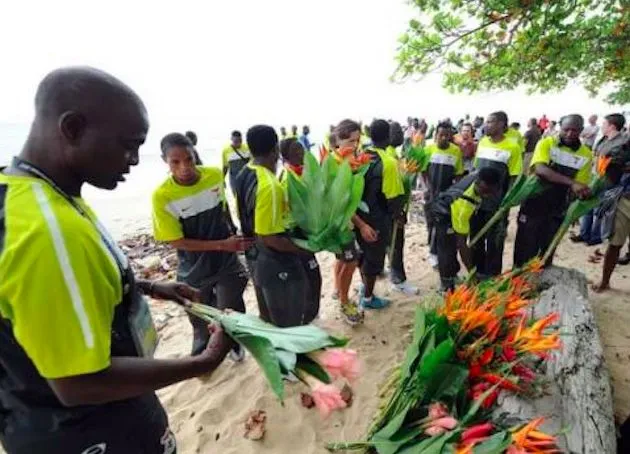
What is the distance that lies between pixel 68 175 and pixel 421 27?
5.38 metres

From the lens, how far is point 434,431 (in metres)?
1.86

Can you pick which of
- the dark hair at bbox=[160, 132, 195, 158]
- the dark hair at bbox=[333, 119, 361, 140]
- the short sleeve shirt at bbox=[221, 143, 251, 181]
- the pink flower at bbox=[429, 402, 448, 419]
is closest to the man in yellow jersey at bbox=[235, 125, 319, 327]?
the dark hair at bbox=[160, 132, 195, 158]

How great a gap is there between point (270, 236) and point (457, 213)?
7.54 ft

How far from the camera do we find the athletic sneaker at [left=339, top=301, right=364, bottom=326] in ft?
13.8

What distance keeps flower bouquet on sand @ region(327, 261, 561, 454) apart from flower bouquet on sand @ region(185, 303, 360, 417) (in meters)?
0.76

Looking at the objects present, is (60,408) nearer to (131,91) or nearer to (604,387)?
(131,91)

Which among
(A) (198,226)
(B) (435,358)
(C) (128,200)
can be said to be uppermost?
(A) (198,226)

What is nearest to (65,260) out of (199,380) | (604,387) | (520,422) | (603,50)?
(520,422)

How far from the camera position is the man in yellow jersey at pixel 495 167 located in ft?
15.4

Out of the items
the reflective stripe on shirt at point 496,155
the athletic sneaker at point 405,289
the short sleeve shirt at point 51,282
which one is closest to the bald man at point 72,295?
the short sleeve shirt at point 51,282

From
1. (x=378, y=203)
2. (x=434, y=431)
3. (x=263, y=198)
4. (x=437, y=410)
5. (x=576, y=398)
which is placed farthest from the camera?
Answer: (x=378, y=203)

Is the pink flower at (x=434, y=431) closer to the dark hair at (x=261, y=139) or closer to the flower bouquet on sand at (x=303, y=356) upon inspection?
the flower bouquet on sand at (x=303, y=356)

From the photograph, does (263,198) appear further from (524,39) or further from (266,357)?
(524,39)

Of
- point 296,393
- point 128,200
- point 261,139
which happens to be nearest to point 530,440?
point 296,393
